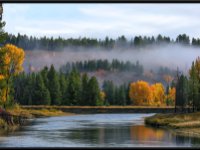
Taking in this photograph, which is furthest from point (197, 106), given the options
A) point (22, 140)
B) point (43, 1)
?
point (43, 1)

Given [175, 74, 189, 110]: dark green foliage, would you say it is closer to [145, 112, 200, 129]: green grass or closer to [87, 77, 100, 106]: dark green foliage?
[145, 112, 200, 129]: green grass

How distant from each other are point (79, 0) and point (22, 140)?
26677mm

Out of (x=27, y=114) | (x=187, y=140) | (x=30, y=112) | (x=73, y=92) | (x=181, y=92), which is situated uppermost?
(x=181, y=92)

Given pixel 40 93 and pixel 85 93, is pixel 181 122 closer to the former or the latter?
pixel 40 93

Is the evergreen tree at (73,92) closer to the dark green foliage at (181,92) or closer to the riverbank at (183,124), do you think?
the dark green foliage at (181,92)

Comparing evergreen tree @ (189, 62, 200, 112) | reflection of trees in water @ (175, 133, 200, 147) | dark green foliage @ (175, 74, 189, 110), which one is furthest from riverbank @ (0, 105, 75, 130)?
dark green foliage @ (175, 74, 189, 110)

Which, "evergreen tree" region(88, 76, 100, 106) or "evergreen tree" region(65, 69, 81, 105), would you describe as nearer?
"evergreen tree" region(65, 69, 81, 105)

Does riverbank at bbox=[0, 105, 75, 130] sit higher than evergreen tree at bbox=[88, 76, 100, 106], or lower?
lower

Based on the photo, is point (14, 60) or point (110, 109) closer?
point (14, 60)

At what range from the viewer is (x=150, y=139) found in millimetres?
60688

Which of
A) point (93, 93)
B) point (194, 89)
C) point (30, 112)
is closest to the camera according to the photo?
point (194, 89)

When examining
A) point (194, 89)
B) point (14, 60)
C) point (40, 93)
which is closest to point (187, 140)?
point (14, 60)

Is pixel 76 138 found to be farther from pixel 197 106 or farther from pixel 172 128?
pixel 197 106

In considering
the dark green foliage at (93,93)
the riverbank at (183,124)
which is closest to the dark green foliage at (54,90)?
the dark green foliage at (93,93)
